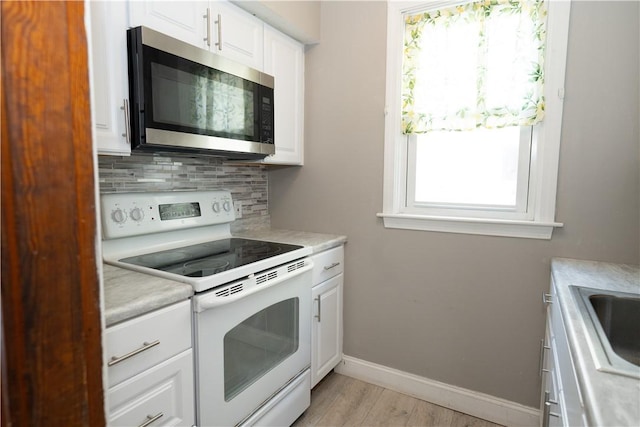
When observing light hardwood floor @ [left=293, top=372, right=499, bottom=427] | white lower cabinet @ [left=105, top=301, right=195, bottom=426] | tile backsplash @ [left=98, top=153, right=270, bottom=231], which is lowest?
light hardwood floor @ [left=293, top=372, right=499, bottom=427]

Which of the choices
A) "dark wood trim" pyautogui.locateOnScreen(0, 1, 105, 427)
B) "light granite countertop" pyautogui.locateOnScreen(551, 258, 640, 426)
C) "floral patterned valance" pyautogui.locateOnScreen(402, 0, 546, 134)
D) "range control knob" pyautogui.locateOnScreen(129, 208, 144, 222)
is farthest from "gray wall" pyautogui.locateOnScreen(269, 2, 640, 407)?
"dark wood trim" pyautogui.locateOnScreen(0, 1, 105, 427)

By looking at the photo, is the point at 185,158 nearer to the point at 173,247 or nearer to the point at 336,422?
the point at 173,247

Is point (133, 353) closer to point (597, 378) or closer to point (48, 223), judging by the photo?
point (48, 223)

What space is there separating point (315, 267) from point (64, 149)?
139 centimetres

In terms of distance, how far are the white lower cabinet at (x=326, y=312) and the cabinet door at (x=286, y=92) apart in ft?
2.05

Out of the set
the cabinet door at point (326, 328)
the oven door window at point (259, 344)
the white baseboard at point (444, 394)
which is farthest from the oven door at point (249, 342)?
the white baseboard at point (444, 394)

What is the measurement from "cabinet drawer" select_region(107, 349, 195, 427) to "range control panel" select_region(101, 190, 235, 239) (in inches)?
24.8

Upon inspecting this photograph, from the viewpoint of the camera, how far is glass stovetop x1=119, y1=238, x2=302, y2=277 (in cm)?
132

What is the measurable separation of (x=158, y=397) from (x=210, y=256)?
595 mm

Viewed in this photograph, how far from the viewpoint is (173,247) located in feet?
5.54

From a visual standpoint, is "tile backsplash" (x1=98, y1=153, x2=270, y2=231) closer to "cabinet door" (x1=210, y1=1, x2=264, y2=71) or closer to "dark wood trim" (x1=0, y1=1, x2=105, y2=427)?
"cabinet door" (x1=210, y1=1, x2=264, y2=71)

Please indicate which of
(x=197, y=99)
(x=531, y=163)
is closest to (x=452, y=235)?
(x=531, y=163)

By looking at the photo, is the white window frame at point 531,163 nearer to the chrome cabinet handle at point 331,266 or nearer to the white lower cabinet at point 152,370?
the chrome cabinet handle at point 331,266

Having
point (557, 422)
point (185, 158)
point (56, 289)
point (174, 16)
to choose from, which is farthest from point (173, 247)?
point (557, 422)
